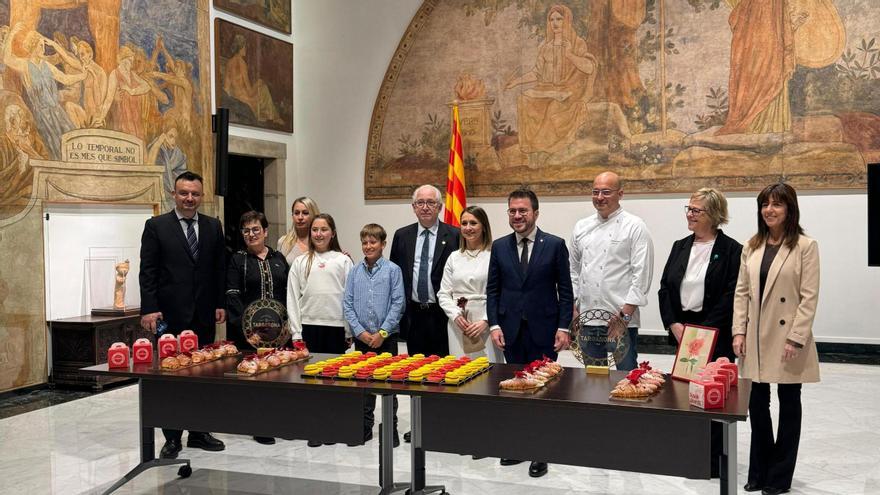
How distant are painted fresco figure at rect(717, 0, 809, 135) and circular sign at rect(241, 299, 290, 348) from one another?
768 centimetres

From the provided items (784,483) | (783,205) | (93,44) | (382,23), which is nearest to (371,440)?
(784,483)

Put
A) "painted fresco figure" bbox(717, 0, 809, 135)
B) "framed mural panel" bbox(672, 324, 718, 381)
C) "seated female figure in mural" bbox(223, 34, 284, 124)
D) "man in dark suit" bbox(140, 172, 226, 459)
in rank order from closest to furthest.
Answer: "framed mural panel" bbox(672, 324, 718, 381)
"man in dark suit" bbox(140, 172, 226, 459)
"painted fresco figure" bbox(717, 0, 809, 135)
"seated female figure in mural" bbox(223, 34, 284, 124)

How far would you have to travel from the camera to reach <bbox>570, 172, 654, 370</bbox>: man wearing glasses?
555cm

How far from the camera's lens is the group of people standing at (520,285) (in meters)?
4.87

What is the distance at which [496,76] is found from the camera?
12.1 metres

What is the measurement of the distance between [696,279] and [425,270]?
6.57 ft

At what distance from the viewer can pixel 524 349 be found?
5.61m

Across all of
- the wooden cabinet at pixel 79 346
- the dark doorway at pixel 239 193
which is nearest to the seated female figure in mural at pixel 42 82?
the wooden cabinet at pixel 79 346

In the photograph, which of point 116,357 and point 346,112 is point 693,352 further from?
point 346,112

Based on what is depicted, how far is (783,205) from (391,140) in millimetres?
8450

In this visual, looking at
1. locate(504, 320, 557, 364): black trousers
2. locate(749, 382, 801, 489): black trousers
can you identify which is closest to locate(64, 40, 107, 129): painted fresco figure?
locate(504, 320, 557, 364): black trousers

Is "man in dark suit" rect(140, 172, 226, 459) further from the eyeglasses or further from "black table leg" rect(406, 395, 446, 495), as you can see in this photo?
the eyeglasses

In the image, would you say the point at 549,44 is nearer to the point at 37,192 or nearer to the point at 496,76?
the point at 496,76

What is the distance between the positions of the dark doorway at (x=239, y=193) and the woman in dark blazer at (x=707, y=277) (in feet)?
26.5
